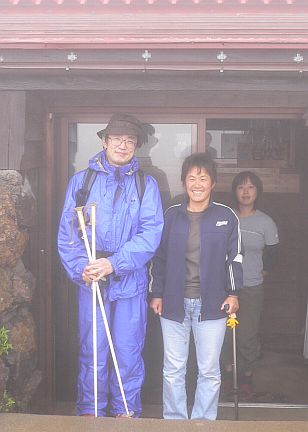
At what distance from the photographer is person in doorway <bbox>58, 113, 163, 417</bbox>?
3.83 m

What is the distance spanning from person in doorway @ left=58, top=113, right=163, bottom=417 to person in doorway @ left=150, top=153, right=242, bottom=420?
0.46 feet

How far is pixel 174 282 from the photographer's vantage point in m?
3.82

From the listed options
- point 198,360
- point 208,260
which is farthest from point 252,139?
point 198,360

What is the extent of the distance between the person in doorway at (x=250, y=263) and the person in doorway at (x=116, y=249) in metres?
1.26

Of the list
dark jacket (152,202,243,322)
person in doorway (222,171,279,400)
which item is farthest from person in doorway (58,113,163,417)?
person in doorway (222,171,279,400)

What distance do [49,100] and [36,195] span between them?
0.75 meters

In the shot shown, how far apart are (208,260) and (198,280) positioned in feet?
0.51

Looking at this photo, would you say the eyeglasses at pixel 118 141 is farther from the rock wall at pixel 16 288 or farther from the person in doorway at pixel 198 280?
the rock wall at pixel 16 288

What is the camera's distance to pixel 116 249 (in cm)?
387

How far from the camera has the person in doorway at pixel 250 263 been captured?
492 cm

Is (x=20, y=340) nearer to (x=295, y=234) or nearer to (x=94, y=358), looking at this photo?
(x=94, y=358)

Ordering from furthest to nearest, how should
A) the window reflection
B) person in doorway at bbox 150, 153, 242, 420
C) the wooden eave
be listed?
the window reflection → person in doorway at bbox 150, 153, 242, 420 → the wooden eave

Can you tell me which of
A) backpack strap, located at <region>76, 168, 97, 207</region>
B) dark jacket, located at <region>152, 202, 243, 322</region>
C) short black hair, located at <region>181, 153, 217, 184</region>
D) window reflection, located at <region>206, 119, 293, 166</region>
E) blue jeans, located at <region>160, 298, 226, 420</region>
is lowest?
blue jeans, located at <region>160, 298, 226, 420</region>

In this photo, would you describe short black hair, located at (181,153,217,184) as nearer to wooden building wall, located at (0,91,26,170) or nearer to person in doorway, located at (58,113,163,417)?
person in doorway, located at (58,113,163,417)
